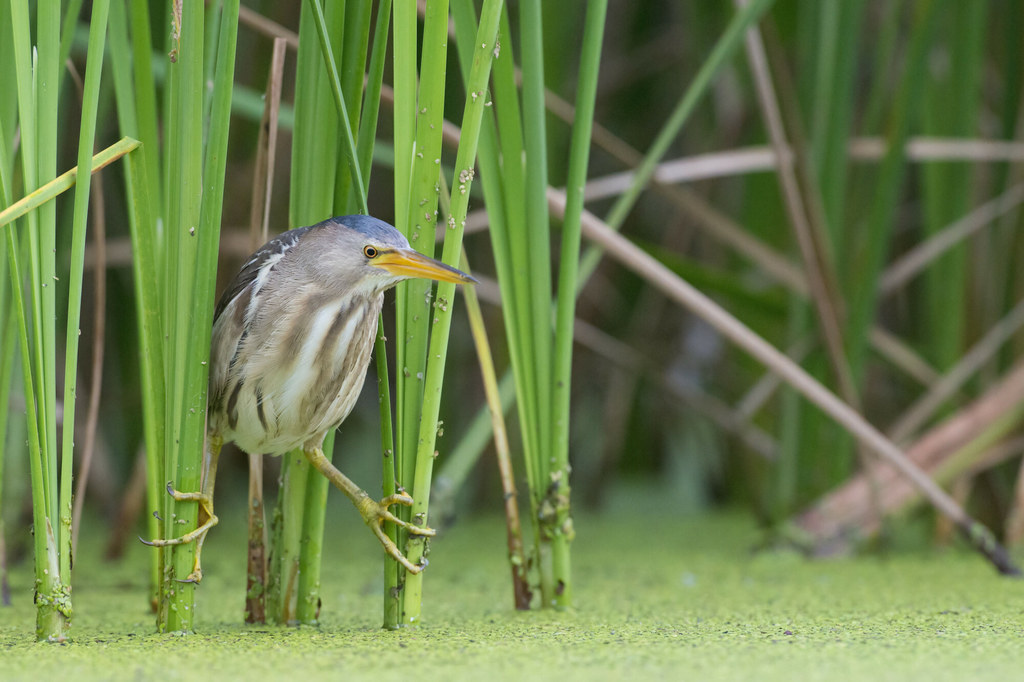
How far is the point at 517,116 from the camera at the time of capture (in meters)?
1.30

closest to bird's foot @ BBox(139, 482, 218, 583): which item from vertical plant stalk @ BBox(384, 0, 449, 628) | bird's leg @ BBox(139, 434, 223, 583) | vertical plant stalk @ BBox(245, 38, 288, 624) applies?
bird's leg @ BBox(139, 434, 223, 583)

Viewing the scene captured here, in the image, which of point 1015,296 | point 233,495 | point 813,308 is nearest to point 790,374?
point 813,308

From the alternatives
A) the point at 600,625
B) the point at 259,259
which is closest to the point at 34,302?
the point at 259,259

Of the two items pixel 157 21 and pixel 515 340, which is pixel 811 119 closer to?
pixel 515 340

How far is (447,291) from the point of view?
3.96 ft

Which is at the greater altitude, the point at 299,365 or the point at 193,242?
the point at 193,242

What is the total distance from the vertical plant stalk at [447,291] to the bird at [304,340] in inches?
0.8

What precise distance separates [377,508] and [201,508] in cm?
21

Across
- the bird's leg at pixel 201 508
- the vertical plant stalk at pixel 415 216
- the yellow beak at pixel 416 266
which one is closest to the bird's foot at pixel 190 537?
the bird's leg at pixel 201 508

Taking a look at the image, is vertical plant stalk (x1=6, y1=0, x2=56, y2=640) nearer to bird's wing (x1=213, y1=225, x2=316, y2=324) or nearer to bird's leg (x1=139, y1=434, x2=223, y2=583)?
bird's leg (x1=139, y1=434, x2=223, y2=583)

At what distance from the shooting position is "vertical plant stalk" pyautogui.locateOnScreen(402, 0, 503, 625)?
1.16 m

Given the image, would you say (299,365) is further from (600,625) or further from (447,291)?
(600,625)

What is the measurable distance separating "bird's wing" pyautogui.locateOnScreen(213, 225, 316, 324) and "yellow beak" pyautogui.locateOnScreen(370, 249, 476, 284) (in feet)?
0.37

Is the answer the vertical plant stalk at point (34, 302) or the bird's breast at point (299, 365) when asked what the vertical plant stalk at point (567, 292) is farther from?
the vertical plant stalk at point (34, 302)
